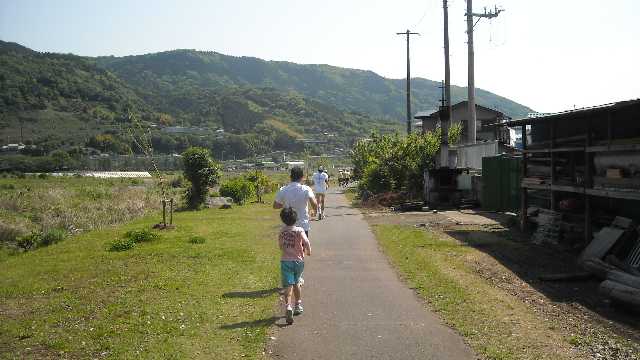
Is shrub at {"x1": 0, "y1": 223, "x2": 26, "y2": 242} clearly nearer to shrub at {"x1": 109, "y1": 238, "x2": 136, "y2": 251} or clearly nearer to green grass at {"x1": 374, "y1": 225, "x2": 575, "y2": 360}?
shrub at {"x1": 109, "y1": 238, "x2": 136, "y2": 251}

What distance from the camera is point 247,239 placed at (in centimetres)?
1543

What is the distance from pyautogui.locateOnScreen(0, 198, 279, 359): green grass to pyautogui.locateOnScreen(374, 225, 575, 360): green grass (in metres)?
2.29

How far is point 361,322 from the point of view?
7180 millimetres

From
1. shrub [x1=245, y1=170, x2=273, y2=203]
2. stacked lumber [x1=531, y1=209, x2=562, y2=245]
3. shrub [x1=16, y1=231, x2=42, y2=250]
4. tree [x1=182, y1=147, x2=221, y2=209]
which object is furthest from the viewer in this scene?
shrub [x1=245, y1=170, x2=273, y2=203]

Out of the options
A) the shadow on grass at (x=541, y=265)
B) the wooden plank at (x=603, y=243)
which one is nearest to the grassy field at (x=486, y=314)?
the shadow on grass at (x=541, y=265)

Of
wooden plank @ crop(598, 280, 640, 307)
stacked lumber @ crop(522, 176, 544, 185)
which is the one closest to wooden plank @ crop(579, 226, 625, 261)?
wooden plank @ crop(598, 280, 640, 307)

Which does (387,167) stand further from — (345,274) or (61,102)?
(61,102)

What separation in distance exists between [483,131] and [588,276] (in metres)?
38.5

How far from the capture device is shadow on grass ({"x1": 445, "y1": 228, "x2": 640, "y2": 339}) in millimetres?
8531

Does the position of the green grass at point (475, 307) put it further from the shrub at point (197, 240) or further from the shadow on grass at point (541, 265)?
the shrub at point (197, 240)

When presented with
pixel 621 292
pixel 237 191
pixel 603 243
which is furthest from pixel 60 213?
pixel 621 292

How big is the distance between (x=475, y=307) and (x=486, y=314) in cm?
35

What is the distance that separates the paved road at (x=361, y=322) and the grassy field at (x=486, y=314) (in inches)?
10.1

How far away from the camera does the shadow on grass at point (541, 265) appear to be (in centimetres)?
853
